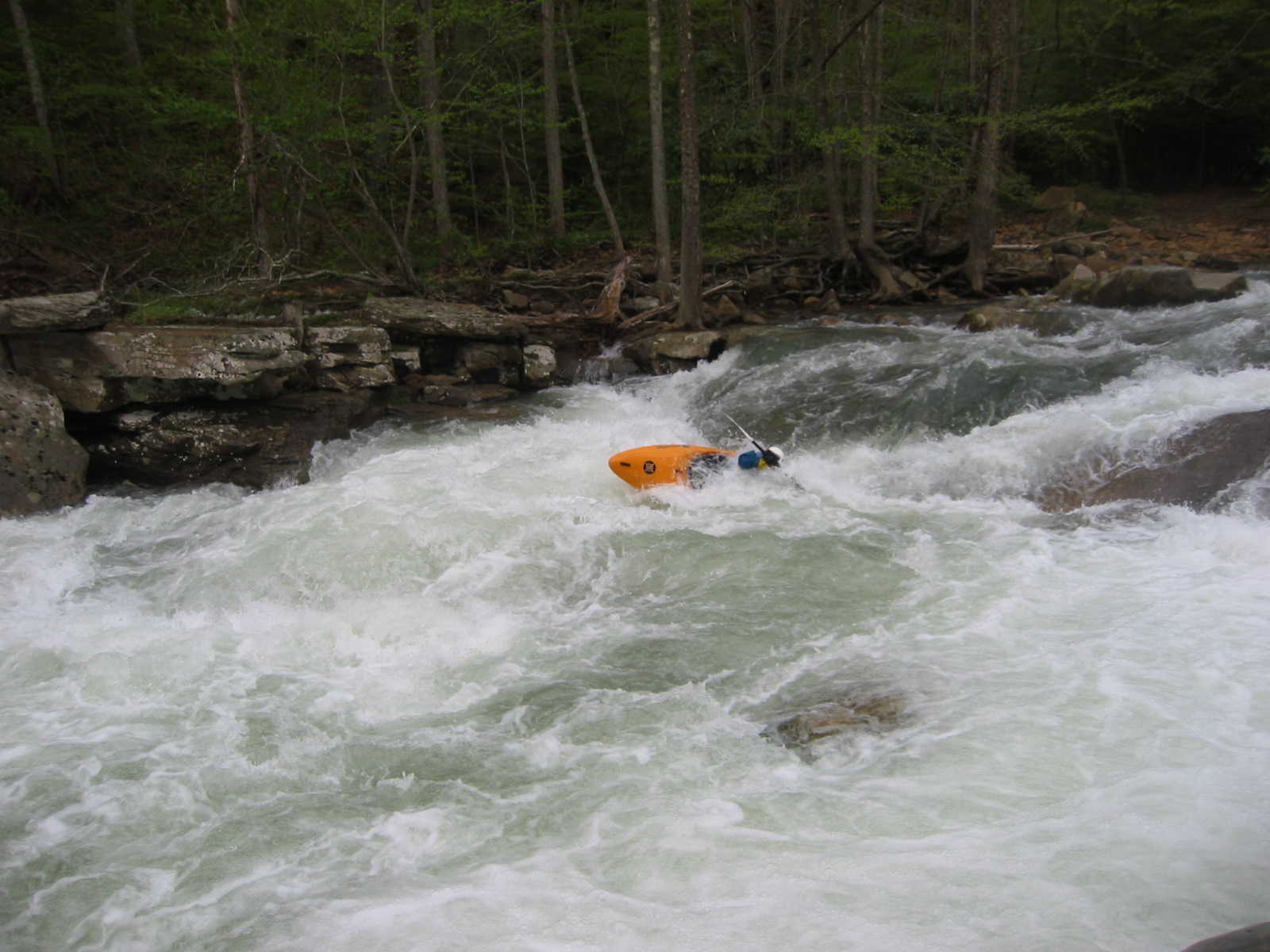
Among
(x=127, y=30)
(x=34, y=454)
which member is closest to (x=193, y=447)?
(x=34, y=454)

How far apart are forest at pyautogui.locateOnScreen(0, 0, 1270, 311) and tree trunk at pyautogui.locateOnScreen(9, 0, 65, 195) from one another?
0.20 feet

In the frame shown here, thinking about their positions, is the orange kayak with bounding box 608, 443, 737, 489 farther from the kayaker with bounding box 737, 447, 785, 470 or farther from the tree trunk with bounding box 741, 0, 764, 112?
the tree trunk with bounding box 741, 0, 764, 112

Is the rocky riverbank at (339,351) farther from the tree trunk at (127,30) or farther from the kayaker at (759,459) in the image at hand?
the tree trunk at (127,30)

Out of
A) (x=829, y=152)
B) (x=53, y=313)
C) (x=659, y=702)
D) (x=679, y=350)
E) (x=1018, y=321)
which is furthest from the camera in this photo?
(x=829, y=152)

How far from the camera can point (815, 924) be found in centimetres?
299

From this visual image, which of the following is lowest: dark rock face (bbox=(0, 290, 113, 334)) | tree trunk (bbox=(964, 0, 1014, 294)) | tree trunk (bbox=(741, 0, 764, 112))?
dark rock face (bbox=(0, 290, 113, 334))

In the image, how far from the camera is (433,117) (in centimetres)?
1162

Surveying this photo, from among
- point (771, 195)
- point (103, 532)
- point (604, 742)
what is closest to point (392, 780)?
point (604, 742)

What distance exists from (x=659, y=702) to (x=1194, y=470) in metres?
4.40

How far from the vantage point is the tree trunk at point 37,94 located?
43.1ft

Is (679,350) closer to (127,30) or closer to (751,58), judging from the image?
(751,58)

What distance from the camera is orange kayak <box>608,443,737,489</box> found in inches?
282

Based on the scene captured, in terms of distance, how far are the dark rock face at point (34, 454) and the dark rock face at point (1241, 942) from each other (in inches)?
314

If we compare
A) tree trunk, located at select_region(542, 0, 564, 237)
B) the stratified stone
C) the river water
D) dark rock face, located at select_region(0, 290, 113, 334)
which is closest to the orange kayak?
the river water
